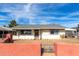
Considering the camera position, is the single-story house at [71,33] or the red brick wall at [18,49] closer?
the red brick wall at [18,49]

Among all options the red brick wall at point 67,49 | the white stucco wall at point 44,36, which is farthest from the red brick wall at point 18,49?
the white stucco wall at point 44,36

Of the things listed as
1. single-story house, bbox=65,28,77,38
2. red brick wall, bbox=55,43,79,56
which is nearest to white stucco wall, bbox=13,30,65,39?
single-story house, bbox=65,28,77,38

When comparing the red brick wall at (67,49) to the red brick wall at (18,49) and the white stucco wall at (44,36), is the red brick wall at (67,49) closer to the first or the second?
the red brick wall at (18,49)

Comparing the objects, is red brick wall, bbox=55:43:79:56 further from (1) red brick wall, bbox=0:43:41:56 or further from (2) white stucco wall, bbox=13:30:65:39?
(2) white stucco wall, bbox=13:30:65:39

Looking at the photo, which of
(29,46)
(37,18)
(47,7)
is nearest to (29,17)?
(37,18)

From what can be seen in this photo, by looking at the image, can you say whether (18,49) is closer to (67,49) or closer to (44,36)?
(67,49)

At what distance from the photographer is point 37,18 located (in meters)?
8.32

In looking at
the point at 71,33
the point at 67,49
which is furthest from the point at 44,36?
the point at 67,49

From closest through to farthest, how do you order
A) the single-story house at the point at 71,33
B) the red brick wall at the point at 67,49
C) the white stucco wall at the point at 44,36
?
1. the red brick wall at the point at 67,49
2. the single-story house at the point at 71,33
3. the white stucco wall at the point at 44,36

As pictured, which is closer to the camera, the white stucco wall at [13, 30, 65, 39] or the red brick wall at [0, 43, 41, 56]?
the red brick wall at [0, 43, 41, 56]

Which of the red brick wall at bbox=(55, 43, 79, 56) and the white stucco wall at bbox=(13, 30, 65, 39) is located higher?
the white stucco wall at bbox=(13, 30, 65, 39)

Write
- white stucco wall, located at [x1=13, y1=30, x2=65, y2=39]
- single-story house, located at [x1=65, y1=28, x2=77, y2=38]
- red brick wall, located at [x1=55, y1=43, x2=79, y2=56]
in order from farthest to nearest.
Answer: white stucco wall, located at [x1=13, y1=30, x2=65, y2=39] < single-story house, located at [x1=65, y1=28, x2=77, y2=38] < red brick wall, located at [x1=55, y1=43, x2=79, y2=56]

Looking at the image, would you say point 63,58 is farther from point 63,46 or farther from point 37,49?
point 37,49

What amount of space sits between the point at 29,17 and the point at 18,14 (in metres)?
0.46
